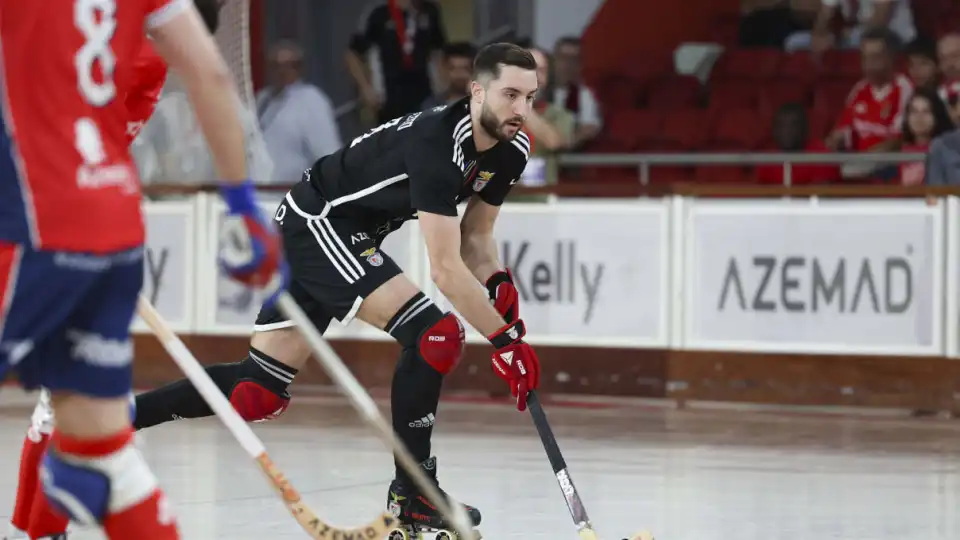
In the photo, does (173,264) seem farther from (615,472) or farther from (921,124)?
(921,124)

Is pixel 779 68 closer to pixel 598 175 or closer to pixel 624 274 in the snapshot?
pixel 598 175

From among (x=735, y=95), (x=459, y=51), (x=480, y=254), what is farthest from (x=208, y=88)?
(x=735, y=95)

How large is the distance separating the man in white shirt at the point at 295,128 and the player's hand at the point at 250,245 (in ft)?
24.5

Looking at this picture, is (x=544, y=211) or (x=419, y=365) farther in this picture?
(x=544, y=211)

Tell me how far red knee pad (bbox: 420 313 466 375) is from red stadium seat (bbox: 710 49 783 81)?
7102 mm

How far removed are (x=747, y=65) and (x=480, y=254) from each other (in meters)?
6.94

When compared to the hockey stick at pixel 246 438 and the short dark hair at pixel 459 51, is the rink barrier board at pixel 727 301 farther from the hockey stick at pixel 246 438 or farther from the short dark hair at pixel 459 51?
the hockey stick at pixel 246 438

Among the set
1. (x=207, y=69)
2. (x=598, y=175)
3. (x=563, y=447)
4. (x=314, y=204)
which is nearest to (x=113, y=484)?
(x=207, y=69)

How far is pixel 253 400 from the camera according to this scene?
5.16 m

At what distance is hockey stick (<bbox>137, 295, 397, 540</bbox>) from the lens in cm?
381

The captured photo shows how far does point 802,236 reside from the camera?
8898 millimetres

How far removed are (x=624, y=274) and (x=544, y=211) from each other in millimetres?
540

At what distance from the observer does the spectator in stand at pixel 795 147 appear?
33.2 ft

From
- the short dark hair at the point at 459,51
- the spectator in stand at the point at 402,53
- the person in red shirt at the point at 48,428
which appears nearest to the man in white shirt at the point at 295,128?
the short dark hair at the point at 459,51
